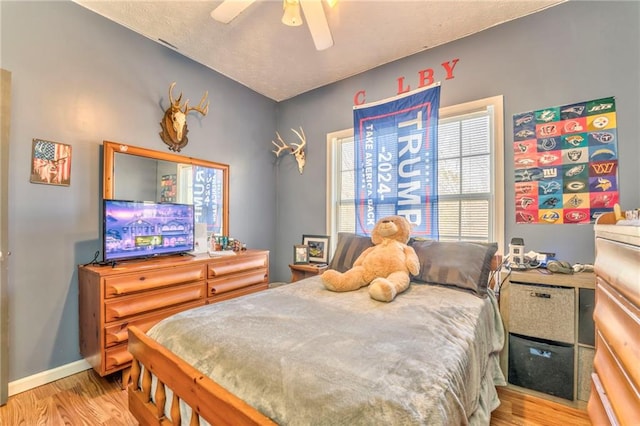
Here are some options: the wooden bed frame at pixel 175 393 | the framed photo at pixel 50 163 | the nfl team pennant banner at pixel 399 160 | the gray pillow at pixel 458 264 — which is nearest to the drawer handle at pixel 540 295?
the gray pillow at pixel 458 264

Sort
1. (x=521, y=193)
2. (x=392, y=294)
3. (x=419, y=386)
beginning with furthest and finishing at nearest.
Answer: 1. (x=521, y=193)
2. (x=392, y=294)
3. (x=419, y=386)

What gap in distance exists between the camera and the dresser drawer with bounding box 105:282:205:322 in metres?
1.83

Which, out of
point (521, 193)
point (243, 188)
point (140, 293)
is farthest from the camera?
point (243, 188)

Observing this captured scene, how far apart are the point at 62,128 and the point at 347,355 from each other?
256 centimetres

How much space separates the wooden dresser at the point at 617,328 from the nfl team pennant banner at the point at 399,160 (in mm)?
1242

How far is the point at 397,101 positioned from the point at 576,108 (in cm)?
138

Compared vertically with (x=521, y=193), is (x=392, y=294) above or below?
below

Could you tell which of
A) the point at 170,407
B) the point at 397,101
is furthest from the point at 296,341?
the point at 397,101

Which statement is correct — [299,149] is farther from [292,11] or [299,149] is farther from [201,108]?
[292,11]

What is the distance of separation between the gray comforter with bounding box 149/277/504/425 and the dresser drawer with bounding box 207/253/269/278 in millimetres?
990

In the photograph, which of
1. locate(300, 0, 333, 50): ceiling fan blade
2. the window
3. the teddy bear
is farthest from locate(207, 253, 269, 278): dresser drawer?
locate(300, 0, 333, 50): ceiling fan blade

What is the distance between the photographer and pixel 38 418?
1584 millimetres

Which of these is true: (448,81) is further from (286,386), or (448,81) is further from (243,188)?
(286,386)

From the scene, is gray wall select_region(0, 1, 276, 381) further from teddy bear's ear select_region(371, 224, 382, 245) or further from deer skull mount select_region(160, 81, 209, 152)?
teddy bear's ear select_region(371, 224, 382, 245)
